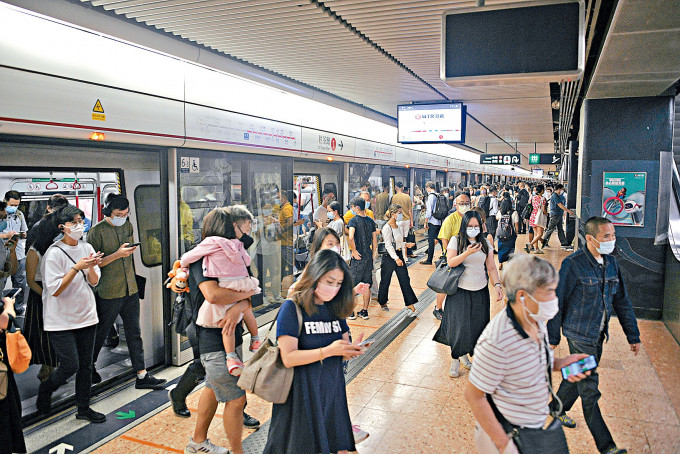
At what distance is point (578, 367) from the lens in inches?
89.7

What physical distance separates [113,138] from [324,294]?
2.31 m

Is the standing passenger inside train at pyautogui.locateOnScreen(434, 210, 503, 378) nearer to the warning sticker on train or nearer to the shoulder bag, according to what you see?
the shoulder bag

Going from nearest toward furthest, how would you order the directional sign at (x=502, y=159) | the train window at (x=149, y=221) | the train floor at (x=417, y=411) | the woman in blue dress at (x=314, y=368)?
1. the woman in blue dress at (x=314, y=368)
2. the train floor at (x=417, y=411)
3. the train window at (x=149, y=221)
4. the directional sign at (x=502, y=159)

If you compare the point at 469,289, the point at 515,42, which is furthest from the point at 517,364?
the point at 469,289

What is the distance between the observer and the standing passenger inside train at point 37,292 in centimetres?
382

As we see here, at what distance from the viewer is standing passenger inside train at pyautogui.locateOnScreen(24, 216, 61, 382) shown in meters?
3.82

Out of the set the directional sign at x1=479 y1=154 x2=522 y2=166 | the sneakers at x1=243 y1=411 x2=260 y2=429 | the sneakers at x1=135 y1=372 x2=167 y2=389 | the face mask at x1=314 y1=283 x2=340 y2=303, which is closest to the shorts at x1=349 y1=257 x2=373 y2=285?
the sneakers at x1=135 y1=372 x2=167 y2=389

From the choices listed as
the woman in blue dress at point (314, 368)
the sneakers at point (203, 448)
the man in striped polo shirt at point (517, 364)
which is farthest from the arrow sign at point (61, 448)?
the man in striped polo shirt at point (517, 364)

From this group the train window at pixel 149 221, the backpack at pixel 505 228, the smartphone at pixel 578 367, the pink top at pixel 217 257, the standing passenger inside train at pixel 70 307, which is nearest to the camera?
the smartphone at pixel 578 367

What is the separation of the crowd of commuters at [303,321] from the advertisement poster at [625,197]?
2.78 meters

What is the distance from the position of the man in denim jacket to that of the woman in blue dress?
1710 millimetres

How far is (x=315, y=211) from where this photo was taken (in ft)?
27.3

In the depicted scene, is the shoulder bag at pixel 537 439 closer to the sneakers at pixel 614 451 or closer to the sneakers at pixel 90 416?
the sneakers at pixel 614 451

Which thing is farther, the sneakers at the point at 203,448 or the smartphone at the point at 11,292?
the smartphone at the point at 11,292
